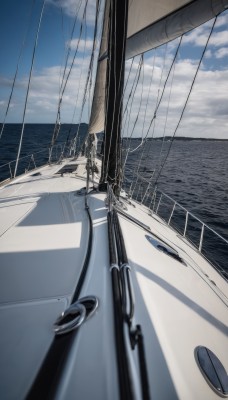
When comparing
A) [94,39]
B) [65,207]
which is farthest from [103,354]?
[94,39]

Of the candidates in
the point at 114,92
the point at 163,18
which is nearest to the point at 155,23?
the point at 163,18

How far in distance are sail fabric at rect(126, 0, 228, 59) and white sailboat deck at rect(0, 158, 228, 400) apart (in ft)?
12.3

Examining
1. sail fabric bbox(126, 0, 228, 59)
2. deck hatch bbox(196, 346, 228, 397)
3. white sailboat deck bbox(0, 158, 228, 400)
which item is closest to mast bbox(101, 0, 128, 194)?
white sailboat deck bbox(0, 158, 228, 400)

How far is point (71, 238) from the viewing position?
7.54ft

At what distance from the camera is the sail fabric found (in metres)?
3.67

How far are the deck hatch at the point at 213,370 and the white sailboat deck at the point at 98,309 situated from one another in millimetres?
40

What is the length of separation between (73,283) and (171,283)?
86 centimetres

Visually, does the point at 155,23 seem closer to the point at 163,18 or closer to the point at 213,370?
the point at 163,18

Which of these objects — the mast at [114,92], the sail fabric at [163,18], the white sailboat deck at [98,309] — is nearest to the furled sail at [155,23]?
the sail fabric at [163,18]

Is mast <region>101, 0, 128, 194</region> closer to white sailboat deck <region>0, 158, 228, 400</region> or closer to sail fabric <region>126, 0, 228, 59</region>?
white sailboat deck <region>0, 158, 228, 400</region>


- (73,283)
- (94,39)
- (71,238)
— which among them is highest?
(94,39)

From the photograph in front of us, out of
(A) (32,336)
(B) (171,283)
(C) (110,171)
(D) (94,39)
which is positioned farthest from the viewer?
(D) (94,39)

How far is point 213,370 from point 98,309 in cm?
72

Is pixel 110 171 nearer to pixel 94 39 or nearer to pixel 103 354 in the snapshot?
pixel 94 39
